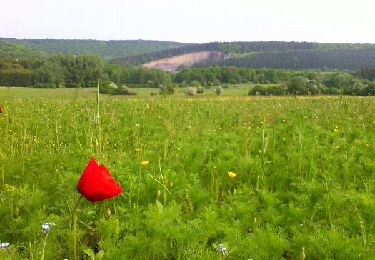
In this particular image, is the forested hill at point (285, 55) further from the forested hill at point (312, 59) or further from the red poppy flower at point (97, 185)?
the red poppy flower at point (97, 185)

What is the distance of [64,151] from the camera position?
4.72 meters

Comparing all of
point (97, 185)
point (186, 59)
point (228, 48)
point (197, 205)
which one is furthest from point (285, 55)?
point (97, 185)

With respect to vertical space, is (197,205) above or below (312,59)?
below

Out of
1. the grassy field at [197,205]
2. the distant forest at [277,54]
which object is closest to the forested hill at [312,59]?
the distant forest at [277,54]

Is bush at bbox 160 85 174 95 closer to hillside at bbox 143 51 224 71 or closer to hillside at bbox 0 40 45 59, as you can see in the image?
hillside at bbox 0 40 45 59

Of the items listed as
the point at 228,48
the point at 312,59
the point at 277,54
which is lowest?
the point at 312,59

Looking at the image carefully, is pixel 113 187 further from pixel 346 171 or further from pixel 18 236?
pixel 346 171

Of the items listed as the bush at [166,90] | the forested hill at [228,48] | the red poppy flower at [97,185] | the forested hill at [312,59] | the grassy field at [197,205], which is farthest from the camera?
the forested hill at [228,48]

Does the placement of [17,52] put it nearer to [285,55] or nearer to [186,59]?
[186,59]

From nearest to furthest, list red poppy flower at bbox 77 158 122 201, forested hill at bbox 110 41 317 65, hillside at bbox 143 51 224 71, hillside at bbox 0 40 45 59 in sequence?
1. red poppy flower at bbox 77 158 122 201
2. hillside at bbox 0 40 45 59
3. hillside at bbox 143 51 224 71
4. forested hill at bbox 110 41 317 65

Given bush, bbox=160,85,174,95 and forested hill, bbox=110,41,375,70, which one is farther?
forested hill, bbox=110,41,375,70

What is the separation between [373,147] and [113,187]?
4702 mm

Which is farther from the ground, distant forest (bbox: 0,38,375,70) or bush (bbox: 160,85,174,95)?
distant forest (bbox: 0,38,375,70)

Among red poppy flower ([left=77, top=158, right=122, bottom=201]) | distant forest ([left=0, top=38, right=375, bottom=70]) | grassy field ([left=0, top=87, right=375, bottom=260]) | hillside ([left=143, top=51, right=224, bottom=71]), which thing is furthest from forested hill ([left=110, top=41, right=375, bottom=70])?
red poppy flower ([left=77, top=158, right=122, bottom=201])
